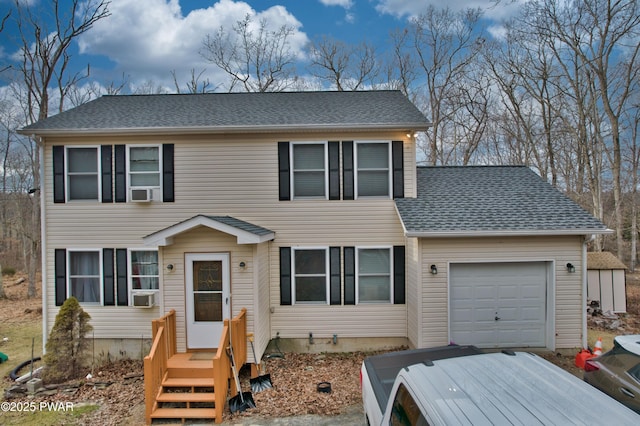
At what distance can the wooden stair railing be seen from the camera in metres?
5.85

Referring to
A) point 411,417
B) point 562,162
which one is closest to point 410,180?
point 411,417

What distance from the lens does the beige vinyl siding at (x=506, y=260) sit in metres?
7.85

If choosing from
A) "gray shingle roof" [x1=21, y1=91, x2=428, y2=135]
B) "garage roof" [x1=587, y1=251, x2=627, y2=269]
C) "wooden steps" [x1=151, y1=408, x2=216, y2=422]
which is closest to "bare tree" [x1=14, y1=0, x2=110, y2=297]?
"gray shingle roof" [x1=21, y1=91, x2=428, y2=135]

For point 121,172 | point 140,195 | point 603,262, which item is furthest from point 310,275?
point 603,262

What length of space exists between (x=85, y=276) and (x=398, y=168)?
796cm

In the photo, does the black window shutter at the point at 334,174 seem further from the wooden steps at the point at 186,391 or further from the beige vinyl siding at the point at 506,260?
the wooden steps at the point at 186,391

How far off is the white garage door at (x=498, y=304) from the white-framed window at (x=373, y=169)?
2.45m

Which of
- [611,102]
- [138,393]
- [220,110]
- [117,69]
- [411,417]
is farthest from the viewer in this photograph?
[117,69]

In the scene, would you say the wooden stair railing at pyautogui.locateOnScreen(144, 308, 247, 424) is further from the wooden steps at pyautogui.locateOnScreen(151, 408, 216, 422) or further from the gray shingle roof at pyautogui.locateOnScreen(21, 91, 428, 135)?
the gray shingle roof at pyautogui.locateOnScreen(21, 91, 428, 135)

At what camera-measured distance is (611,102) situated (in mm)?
17375

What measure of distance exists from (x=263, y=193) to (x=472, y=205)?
4909 mm

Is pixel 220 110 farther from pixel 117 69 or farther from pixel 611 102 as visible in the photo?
pixel 611 102

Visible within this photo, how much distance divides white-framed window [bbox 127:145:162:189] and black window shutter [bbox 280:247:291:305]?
11.4 feet

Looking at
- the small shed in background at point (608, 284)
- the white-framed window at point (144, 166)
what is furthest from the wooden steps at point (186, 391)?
the small shed in background at point (608, 284)
